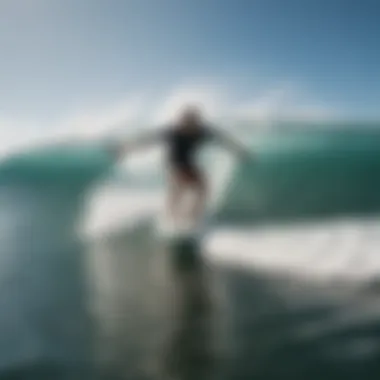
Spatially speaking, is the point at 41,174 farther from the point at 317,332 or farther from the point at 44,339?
the point at 317,332

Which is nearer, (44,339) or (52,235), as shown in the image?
(44,339)

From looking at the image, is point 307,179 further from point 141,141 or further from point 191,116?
point 141,141

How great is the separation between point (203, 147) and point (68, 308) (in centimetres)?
62

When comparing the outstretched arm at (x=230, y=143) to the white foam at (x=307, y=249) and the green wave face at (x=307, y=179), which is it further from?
the white foam at (x=307, y=249)

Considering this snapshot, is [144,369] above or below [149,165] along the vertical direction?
below

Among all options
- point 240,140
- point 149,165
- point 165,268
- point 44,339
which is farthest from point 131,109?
point 44,339

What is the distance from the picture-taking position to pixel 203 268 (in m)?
2.36

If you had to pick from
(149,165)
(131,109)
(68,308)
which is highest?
(131,109)

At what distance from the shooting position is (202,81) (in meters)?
2.33

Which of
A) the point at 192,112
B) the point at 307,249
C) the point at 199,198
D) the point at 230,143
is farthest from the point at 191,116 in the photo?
the point at 307,249

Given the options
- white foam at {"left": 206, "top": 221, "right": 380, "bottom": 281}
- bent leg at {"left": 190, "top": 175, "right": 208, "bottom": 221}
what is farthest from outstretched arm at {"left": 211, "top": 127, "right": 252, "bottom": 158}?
white foam at {"left": 206, "top": 221, "right": 380, "bottom": 281}

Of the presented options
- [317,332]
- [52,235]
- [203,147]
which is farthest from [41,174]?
[317,332]

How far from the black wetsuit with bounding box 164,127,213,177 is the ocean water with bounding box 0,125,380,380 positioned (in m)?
0.06

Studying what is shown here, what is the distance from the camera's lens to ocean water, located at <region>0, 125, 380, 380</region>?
2.17m
